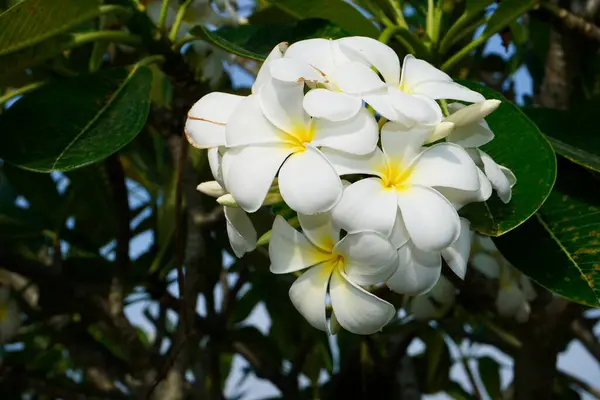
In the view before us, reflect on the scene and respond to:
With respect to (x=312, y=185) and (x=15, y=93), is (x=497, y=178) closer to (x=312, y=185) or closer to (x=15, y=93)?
(x=312, y=185)

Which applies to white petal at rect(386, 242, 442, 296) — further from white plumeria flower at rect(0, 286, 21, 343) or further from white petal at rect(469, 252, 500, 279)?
white plumeria flower at rect(0, 286, 21, 343)

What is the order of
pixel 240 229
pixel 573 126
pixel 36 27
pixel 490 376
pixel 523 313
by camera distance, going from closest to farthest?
pixel 240 229 → pixel 36 27 → pixel 573 126 → pixel 523 313 → pixel 490 376

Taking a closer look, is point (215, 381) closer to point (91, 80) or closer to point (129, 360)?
point (129, 360)

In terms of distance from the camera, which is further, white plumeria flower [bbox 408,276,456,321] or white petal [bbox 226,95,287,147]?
white plumeria flower [bbox 408,276,456,321]

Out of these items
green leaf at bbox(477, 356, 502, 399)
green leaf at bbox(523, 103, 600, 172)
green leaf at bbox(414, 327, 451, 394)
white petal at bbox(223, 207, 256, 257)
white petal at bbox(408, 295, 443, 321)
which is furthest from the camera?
green leaf at bbox(477, 356, 502, 399)

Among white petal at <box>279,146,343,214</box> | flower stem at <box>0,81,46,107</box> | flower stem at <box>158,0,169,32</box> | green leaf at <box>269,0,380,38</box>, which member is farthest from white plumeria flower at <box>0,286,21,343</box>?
white petal at <box>279,146,343,214</box>

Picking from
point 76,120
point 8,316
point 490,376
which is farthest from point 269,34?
point 490,376
